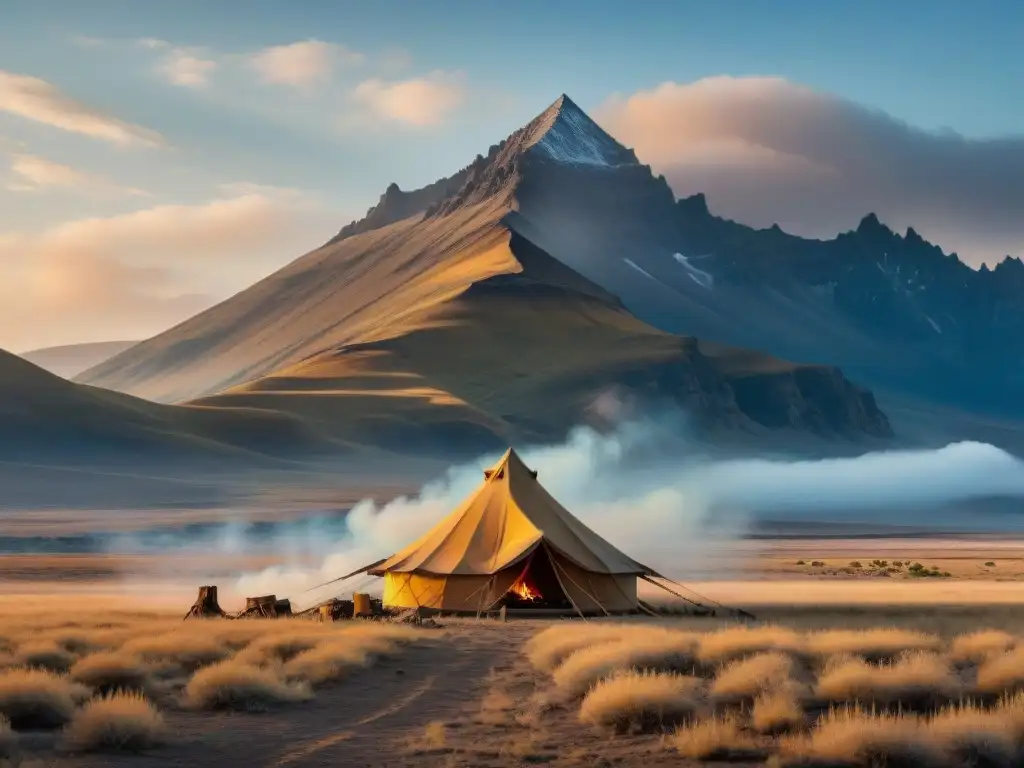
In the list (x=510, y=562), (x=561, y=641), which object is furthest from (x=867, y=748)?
(x=510, y=562)

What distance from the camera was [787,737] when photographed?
56.3ft

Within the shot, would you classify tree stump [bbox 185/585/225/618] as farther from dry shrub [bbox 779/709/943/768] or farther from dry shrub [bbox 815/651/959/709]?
dry shrub [bbox 779/709/943/768]

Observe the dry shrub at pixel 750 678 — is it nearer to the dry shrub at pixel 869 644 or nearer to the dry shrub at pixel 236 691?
the dry shrub at pixel 869 644

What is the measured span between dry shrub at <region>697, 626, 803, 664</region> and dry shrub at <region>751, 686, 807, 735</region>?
460 cm

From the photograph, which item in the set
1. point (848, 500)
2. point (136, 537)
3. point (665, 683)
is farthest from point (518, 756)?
point (848, 500)

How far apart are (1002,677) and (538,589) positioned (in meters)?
19.8

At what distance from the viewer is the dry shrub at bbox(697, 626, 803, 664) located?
930 inches

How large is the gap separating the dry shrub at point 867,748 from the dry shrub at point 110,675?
9793 millimetres

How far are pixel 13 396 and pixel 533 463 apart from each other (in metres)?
60.9

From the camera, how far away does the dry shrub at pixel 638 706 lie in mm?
18234

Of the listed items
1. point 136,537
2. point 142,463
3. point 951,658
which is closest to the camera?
point 951,658

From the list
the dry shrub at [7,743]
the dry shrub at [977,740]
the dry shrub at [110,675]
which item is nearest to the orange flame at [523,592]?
the dry shrub at [110,675]

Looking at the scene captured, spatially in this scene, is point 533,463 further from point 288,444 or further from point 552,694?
point 552,694

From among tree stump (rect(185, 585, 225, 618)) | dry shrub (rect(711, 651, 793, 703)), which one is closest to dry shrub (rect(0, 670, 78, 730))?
dry shrub (rect(711, 651, 793, 703))
